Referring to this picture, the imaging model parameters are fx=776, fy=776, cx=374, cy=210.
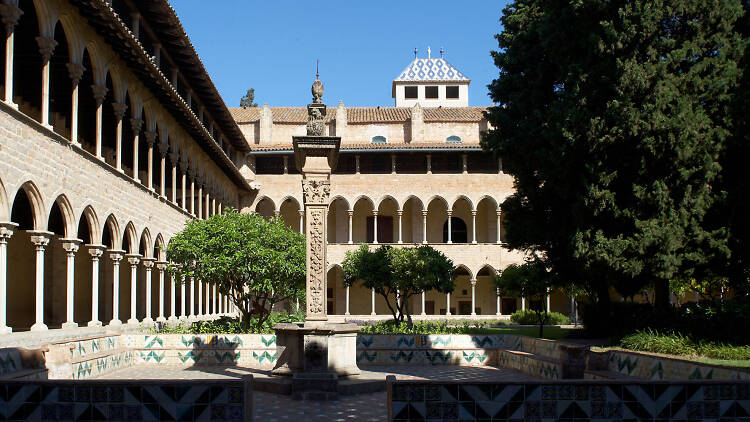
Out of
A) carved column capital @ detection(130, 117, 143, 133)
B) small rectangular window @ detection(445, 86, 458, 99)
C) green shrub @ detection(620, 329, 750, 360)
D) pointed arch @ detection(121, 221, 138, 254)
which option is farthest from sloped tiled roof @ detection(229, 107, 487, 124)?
green shrub @ detection(620, 329, 750, 360)

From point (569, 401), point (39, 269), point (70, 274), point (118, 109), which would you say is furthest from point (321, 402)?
point (118, 109)

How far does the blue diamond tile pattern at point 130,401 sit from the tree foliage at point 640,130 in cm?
1262

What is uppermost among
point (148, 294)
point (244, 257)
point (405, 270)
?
point (244, 257)

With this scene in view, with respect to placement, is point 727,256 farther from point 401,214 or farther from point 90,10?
point 401,214

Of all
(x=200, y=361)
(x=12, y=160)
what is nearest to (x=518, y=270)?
(x=200, y=361)

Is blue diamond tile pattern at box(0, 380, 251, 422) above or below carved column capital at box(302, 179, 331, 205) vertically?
below

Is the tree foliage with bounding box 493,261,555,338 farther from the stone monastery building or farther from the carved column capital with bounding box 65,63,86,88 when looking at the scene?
the carved column capital with bounding box 65,63,86,88

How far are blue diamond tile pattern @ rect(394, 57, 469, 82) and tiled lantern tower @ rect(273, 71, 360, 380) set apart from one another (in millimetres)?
46787

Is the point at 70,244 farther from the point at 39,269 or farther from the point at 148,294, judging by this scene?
the point at 148,294

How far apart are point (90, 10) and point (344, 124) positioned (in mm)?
28211

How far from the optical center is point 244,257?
21.8 metres

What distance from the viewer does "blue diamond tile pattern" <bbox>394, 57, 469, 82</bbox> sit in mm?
58406

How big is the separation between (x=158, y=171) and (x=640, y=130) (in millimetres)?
20372

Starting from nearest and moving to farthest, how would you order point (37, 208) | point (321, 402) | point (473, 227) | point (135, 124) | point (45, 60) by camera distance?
point (321, 402) < point (37, 208) < point (45, 60) < point (135, 124) < point (473, 227)
